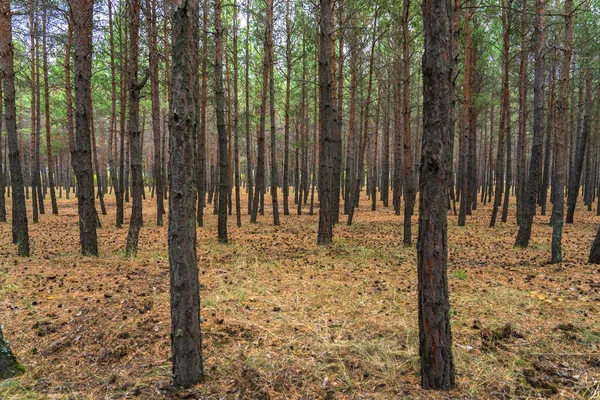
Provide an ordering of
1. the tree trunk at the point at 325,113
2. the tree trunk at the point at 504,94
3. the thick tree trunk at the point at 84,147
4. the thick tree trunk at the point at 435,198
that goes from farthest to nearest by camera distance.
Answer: the tree trunk at the point at 504,94
the tree trunk at the point at 325,113
the thick tree trunk at the point at 84,147
the thick tree trunk at the point at 435,198

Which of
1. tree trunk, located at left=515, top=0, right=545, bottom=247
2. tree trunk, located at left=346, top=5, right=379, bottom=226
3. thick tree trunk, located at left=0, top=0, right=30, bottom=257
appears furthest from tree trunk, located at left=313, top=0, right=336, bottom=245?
thick tree trunk, located at left=0, top=0, right=30, bottom=257

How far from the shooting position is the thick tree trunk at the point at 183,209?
284cm

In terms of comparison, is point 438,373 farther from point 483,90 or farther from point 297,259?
point 483,90

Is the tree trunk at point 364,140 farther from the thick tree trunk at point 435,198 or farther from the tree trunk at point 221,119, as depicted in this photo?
the thick tree trunk at point 435,198

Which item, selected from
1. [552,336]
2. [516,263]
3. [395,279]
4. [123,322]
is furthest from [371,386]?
[516,263]

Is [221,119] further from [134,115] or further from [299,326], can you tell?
[299,326]

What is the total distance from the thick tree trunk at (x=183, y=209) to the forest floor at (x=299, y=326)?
38cm

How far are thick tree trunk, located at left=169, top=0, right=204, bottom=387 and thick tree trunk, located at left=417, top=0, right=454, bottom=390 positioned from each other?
1.96 meters

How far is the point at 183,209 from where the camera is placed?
9.60 feet

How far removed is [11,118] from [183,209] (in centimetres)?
786

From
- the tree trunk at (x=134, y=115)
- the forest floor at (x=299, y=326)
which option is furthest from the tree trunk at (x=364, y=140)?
the tree trunk at (x=134, y=115)

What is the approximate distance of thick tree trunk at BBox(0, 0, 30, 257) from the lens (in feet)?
25.0

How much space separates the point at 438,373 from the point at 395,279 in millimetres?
3549

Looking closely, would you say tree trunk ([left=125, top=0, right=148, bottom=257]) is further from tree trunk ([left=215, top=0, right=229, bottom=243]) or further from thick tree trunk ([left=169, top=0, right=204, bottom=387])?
thick tree trunk ([left=169, top=0, right=204, bottom=387])
